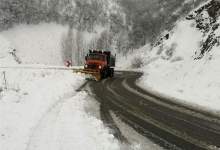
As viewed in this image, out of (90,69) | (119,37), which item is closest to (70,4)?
(119,37)

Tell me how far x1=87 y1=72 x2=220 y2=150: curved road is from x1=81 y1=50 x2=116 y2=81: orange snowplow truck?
1346 centimetres

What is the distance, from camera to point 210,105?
1561cm

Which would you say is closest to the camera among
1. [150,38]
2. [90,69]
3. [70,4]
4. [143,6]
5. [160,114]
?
[160,114]

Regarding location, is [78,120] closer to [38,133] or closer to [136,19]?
[38,133]

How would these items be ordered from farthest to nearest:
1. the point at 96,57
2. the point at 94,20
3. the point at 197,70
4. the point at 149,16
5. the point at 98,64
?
the point at 149,16 < the point at 94,20 < the point at 96,57 < the point at 98,64 < the point at 197,70

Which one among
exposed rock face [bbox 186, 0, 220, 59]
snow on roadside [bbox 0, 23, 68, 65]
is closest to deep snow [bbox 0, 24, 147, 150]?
exposed rock face [bbox 186, 0, 220, 59]

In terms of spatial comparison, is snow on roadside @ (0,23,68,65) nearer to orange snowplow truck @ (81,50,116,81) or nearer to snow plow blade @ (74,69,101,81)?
orange snowplow truck @ (81,50,116,81)

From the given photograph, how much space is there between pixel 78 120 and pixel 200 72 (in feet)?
41.8

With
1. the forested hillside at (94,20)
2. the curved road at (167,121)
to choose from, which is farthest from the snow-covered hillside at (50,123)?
the forested hillside at (94,20)

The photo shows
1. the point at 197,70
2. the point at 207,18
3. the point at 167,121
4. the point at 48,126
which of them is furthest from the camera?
the point at 207,18

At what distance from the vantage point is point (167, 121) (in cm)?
1198

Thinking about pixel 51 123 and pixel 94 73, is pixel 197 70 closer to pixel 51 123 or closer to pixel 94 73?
pixel 94 73

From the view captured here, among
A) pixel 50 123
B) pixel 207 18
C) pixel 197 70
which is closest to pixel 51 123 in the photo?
pixel 50 123

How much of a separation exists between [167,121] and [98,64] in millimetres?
20456
